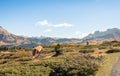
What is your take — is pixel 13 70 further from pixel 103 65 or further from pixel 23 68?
pixel 103 65

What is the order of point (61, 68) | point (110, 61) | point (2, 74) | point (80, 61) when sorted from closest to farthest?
point (2, 74) < point (61, 68) < point (80, 61) < point (110, 61)

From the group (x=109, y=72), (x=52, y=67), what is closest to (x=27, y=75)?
(x=52, y=67)

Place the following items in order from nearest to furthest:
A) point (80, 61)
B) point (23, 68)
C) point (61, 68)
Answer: point (23, 68) → point (61, 68) → point (80, 61)

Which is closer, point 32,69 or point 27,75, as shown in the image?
point 27,75

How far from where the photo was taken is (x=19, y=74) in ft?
84.7

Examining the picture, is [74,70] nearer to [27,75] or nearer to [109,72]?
[109,72]

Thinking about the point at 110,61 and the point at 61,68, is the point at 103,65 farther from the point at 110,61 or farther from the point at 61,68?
the point at 61,68

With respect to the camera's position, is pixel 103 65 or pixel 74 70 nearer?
pixel 74 70

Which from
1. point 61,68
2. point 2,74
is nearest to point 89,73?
point 61,68

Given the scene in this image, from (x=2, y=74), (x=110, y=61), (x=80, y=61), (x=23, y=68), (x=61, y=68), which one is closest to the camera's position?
(x=2, y=74)

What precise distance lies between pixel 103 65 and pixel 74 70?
265 inches

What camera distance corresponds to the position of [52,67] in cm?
3028

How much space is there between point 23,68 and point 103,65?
40.7ft

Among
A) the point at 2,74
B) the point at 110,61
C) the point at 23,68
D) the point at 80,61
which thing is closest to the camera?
the point at 2,74
